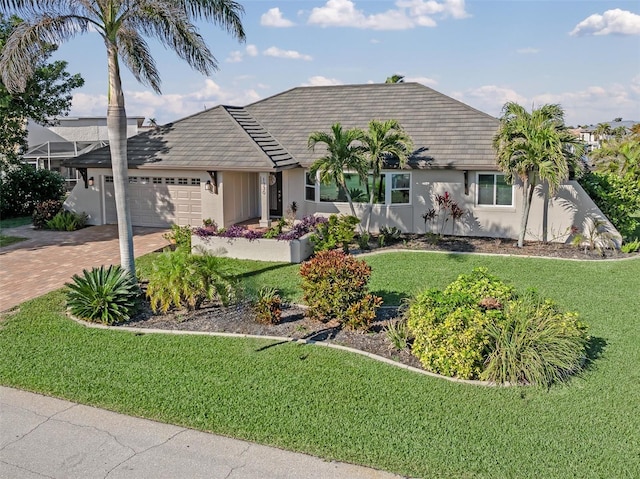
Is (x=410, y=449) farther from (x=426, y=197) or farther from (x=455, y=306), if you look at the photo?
(x=426, y=197)

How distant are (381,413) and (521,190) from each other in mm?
13119

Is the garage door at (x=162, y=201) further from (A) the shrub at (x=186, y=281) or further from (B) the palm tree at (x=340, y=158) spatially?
(A) the shrub at (x=186, y=281)

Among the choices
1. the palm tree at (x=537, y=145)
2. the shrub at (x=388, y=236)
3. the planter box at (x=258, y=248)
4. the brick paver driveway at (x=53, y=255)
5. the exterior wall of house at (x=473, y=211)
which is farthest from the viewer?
the exterior wall of house at (x=473, y=211)

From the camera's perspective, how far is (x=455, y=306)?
29.0 ft

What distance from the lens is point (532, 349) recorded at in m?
8.09

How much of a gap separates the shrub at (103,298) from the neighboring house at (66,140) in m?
21.8

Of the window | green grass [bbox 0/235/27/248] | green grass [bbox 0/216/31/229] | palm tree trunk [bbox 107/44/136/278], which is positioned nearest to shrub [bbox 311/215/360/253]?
the window

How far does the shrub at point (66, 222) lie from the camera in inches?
782

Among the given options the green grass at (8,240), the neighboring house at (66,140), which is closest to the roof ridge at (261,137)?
the green grass at (8,240)

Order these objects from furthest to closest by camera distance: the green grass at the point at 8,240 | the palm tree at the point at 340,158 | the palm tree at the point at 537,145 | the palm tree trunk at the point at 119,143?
1. the green grass at the point at 8,240
2. the palm tree at the point at 340,158
3. the palm tree at the point at 537,145
4. the palm tree trunk at the point at 119,143

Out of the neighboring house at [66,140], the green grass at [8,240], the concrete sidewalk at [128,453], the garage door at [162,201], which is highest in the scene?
the neighboring house at [66,140]

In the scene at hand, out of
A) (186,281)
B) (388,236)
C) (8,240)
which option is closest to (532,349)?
(186,281)

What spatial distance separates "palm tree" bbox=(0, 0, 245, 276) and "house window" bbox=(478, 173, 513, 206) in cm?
1023

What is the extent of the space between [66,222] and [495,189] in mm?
15173
